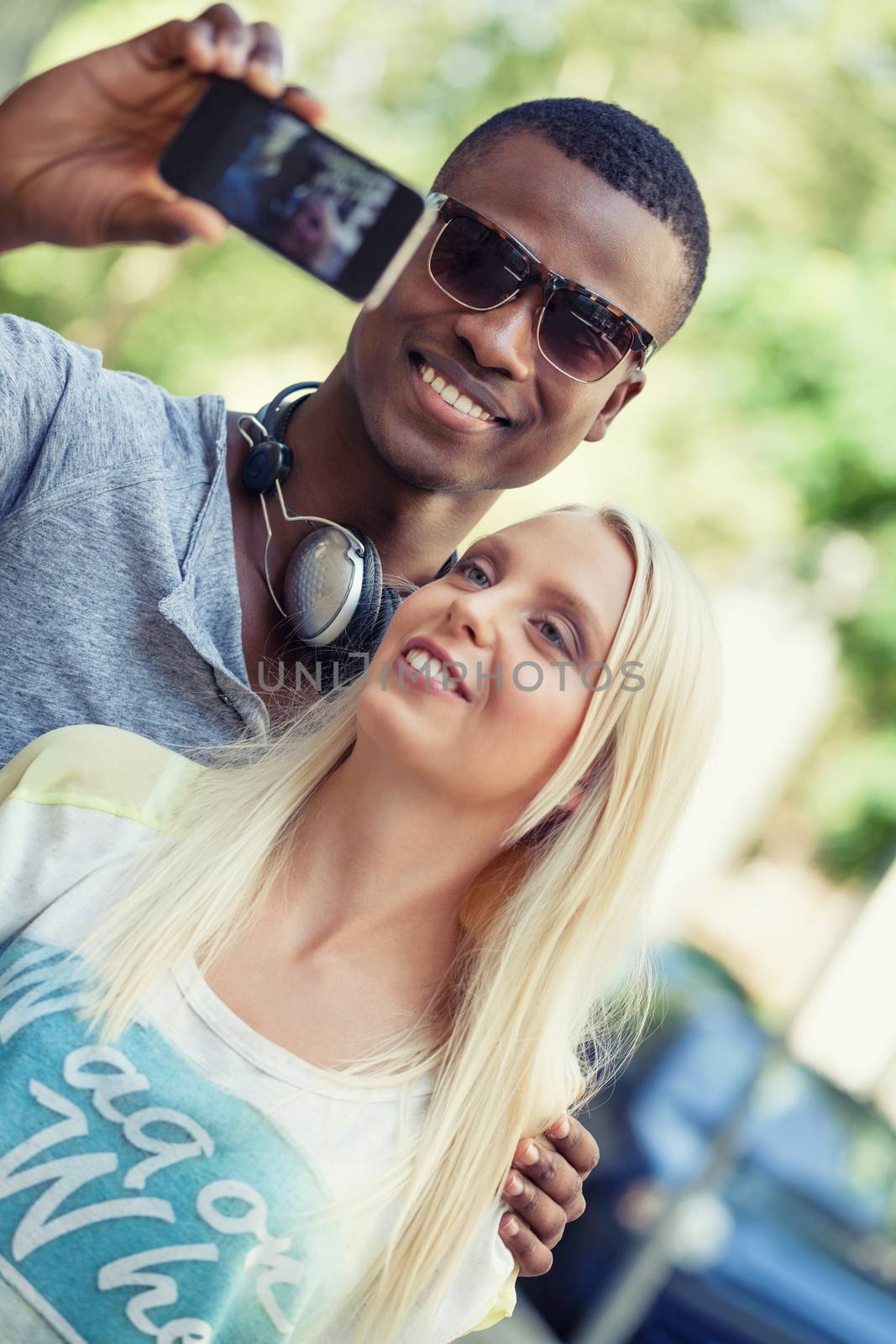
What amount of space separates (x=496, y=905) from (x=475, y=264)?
106 cm

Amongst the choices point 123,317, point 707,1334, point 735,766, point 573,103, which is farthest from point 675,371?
point 573,103

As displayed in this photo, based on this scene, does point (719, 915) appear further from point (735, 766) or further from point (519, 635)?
point (519, 635)

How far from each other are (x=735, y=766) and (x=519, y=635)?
9830 mm

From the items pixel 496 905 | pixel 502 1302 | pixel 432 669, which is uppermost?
pixel 432 669

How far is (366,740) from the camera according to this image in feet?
6.89

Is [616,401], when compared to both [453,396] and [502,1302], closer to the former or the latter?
[453,396]

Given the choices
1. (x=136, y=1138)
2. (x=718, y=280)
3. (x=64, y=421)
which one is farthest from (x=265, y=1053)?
(x=718, y=280)

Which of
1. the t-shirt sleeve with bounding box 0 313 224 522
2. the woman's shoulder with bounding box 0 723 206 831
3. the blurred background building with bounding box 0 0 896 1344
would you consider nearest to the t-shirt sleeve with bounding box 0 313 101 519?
the t-shirt sleeve with bounding box 0 313 224 522

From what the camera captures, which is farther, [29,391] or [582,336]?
[582,336]

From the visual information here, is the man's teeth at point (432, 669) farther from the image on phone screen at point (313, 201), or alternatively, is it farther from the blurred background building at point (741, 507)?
the blurred background building at point (741, 507)

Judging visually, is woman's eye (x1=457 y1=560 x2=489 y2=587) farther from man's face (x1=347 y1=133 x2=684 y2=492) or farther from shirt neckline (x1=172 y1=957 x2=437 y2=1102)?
shirt neckline (x1=172 y1=957 x2=437 y2=1102)

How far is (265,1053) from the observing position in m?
2.00

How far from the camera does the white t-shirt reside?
Answer: 189 cm

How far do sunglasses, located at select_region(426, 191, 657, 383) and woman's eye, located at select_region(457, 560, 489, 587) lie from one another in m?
0.43
